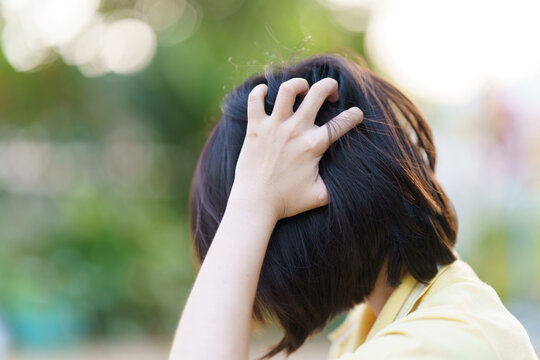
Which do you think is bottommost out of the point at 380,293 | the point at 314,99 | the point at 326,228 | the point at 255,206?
the point at 380,293

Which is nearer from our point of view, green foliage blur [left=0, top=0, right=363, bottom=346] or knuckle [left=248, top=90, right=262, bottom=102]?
knuckle [left=248, top=90, right=262, bottom=102]

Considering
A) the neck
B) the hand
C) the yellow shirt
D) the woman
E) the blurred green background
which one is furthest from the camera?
the blurred green background

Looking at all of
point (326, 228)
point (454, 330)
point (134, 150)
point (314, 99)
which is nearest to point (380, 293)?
point (326, 228)

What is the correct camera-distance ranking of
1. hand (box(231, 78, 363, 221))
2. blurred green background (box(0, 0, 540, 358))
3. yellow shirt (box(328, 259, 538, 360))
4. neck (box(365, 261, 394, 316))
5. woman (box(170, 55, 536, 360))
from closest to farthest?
1. yellow shirt (box(328, 259, 538, 360))
2. woman (box(170, 55, 536, 360))
3. hand (box(231, 78, 363, 221))
4. neck (box(365, 261, 394, 316))
5. blurred green background (box(0, 0, 540, 358))

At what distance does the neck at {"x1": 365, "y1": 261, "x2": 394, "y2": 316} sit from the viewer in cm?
142

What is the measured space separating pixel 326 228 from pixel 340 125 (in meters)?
0.23

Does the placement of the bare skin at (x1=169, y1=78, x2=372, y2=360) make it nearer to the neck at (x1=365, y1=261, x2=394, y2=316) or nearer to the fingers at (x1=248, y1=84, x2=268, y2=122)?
the fingers at (x1=248, y1=84, x2=268, y2=122)

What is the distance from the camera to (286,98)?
4.19 ft

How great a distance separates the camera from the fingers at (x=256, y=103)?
130 cm

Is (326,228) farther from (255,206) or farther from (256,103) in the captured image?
(256,103)

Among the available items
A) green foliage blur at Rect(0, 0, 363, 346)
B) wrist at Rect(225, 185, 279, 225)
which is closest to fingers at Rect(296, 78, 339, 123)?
wrist at Rect(225, 185, 279, 225)

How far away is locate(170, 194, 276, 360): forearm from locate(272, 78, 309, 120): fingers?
210 mm

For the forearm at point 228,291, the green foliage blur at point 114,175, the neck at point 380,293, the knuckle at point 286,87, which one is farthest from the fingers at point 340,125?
the green foliage blur at point 114,175

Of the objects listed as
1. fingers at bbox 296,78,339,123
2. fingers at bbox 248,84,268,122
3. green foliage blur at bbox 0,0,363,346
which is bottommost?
green foliage blur at bbox 0,0,363,346
